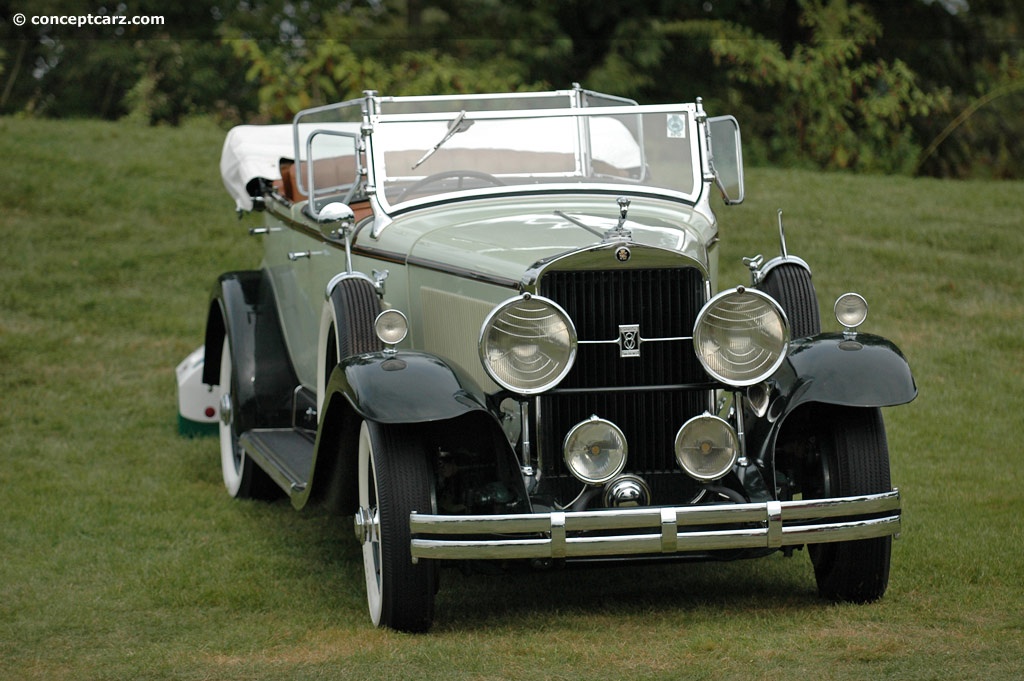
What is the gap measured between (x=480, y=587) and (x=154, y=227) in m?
8.09

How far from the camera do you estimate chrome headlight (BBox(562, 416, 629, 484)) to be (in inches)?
168

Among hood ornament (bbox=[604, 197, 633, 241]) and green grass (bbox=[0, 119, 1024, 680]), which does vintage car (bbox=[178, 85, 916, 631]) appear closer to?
hood ornament (bbox=[604, 197, 633, 241])

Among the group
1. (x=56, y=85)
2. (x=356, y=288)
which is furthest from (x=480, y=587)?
(x=56, y=85)

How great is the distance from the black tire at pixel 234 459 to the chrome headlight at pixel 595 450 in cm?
259

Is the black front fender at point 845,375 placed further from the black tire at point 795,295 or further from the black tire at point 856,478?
the black tire at point 795,295

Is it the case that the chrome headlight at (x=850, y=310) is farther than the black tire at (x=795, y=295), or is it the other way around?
the black tire at (x=795, y=295)

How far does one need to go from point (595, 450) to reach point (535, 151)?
182 cm

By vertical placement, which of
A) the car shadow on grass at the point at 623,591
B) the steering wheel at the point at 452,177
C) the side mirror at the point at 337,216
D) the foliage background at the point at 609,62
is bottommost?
the car shadow on grass at the point at 623,591

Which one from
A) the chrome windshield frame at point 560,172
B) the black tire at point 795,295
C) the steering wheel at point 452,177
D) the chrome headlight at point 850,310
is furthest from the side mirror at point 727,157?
the chrome headlight at point 850,310

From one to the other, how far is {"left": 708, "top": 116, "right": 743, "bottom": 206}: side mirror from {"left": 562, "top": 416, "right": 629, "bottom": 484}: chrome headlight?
5.61 ft

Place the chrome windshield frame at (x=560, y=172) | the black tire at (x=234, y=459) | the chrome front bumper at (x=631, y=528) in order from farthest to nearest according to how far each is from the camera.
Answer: the black tire at (x=234, y=459), the chrome windshield frame at (x=560, y=172), the chrome front bumper at (x=631, y=528)

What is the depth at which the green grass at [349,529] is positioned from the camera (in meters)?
4.09

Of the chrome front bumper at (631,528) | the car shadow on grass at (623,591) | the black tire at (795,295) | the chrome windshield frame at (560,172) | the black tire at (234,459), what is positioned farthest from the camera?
the black tire at (234,459)

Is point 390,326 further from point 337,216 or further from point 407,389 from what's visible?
point 337,216
